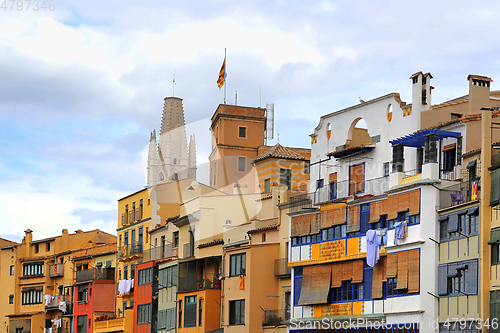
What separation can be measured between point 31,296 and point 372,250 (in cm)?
6253

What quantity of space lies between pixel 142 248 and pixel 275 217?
917 inches

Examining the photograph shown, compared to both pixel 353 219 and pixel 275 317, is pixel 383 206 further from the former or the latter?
pixel 275 317

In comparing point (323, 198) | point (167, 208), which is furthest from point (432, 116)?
point (167, 208)

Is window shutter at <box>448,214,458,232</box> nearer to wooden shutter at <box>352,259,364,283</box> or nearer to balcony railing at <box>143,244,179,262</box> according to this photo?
wooden shutter at <box>352,259,364,283</box>

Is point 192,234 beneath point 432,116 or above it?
beneath

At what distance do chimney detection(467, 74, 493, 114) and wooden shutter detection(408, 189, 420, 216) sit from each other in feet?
24.7

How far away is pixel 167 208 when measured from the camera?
250ft

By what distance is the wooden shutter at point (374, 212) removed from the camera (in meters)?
45.5

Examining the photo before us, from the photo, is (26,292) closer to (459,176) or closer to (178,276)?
(178,276)

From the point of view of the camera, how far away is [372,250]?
45188 mm

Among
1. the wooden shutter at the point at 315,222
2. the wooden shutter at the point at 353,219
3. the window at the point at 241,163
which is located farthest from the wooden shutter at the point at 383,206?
the window at the point at 241,163

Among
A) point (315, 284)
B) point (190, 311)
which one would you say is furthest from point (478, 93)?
point (190, 311)

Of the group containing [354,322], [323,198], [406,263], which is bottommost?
[354,322]

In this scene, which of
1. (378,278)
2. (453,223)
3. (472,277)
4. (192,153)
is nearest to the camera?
(472,277)
